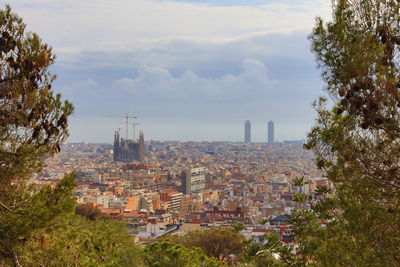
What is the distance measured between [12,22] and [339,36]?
3244mm

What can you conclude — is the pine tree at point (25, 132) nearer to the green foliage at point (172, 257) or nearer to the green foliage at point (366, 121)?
the green foliage at point (366, 121)

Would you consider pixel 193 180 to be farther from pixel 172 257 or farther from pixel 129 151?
pixel 172 257

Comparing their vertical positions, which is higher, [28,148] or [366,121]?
[366,121]

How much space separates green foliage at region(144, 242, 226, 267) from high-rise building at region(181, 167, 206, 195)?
65.3 metres

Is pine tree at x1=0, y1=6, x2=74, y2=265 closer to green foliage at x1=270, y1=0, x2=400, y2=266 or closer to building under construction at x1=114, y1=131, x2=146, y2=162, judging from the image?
green foliage at x1=270, y1=0, x2=400, y2=266

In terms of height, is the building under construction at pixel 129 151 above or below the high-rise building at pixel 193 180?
above

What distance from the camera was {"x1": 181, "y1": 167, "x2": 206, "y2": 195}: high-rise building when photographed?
76125mm

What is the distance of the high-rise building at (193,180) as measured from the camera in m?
76.1

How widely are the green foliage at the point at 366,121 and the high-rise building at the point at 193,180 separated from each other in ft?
236

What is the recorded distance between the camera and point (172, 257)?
32.4 feet

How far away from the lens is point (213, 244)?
59.6ft

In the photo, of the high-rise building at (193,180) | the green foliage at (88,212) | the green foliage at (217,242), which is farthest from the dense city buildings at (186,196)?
the green foliage at (217,242)

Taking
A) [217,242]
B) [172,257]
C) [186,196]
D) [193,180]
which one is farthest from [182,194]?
[172,257]

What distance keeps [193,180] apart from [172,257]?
7674 cm
